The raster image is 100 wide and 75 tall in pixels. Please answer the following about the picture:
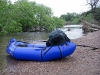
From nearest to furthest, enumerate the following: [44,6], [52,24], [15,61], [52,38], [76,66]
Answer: [76,66]
[52,38]
[15,61]
[52,24]
[44,6]

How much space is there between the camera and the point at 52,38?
28.1 feet

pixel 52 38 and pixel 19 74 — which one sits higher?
pixel 52 38

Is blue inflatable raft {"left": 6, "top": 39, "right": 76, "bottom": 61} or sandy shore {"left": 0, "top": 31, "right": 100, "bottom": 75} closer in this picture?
sandy shore {"left": 0, "top": 31, "right": 100, "bottom": 75}

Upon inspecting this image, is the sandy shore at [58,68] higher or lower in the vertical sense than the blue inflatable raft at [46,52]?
lower

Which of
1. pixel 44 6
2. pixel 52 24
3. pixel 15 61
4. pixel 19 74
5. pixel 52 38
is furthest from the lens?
pixel 44 6

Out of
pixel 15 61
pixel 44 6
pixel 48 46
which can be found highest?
pixel 44 6

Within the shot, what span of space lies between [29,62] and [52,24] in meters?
30.7

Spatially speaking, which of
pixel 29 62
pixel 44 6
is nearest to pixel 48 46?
pixel 29 62

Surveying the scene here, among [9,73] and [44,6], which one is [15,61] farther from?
[44,6]

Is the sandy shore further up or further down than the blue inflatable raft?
further down

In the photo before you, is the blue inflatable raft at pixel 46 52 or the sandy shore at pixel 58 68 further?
the blue inflatable raft at pixel 46 52

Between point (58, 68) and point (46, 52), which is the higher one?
point (46, 52)

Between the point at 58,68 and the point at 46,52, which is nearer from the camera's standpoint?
the point at 58,68

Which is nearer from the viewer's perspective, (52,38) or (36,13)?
(52,38)
